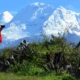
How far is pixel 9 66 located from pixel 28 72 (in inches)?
104

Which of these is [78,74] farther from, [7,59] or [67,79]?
[7,59]

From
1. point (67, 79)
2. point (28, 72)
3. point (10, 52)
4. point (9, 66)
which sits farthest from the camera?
point (10, 52)

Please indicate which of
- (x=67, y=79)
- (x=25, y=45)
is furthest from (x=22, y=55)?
(x=67, y=79)

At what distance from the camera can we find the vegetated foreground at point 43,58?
3061 cm

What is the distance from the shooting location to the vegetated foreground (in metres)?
30.6

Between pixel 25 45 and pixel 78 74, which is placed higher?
pixel 25 45

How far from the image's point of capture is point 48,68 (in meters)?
31.5

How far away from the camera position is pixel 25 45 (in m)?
33.7

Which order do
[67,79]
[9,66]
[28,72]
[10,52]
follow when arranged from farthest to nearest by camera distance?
1. [10,52]
2. [9,66]
3. [28,72]
4. [67,79]

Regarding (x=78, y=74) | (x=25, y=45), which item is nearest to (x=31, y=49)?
(x=25, y=45)

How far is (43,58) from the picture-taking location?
3262 centimetres

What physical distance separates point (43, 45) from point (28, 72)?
16.7 ft

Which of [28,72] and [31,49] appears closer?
[28,72]

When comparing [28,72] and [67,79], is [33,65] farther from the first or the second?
[67,79]
